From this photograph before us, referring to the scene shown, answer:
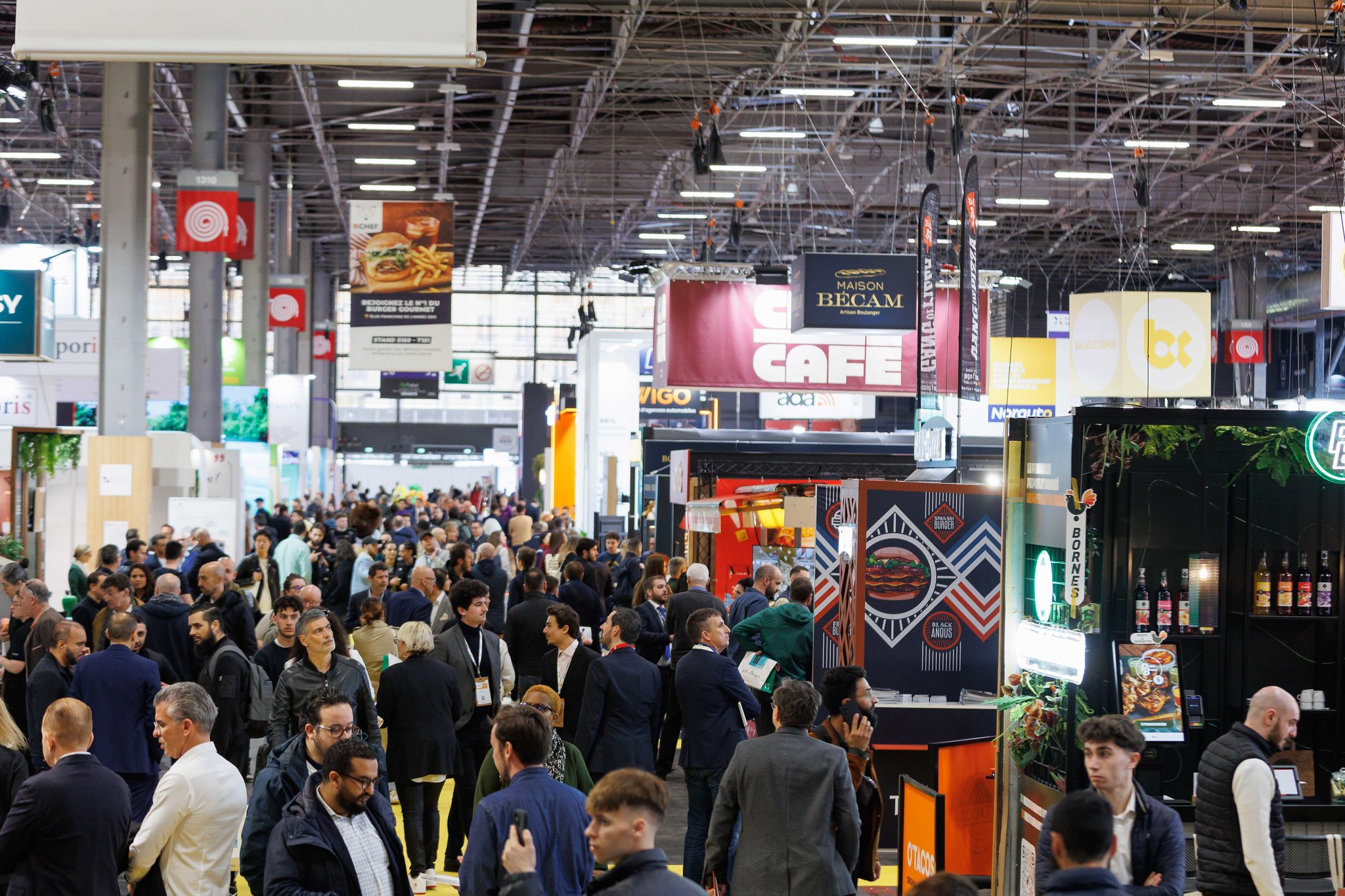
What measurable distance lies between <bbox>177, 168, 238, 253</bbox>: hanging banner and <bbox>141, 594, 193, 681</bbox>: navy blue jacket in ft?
27.3

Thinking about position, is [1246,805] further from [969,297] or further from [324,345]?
[324,345]

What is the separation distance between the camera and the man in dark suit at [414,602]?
816cm

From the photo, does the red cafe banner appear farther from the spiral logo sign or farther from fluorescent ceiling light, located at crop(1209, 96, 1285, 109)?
the spiral logo sign

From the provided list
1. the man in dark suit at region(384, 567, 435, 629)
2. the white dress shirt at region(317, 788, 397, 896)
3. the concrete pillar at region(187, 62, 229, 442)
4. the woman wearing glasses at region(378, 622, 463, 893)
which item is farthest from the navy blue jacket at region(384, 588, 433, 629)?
the concrete pillar at region(187, 62, 229, 442)

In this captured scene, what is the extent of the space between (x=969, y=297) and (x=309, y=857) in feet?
21.4

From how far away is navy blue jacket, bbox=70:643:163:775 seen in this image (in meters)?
5.64

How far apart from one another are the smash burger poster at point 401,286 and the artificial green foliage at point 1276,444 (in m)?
12.2

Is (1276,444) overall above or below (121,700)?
above

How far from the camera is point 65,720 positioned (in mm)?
3986

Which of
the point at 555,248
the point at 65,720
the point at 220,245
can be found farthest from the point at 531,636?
the point at 555,248

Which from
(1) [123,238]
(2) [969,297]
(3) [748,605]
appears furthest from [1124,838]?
(1) [123,238]

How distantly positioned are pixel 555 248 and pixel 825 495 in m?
28.5

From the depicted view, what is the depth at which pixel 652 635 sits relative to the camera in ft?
26.2

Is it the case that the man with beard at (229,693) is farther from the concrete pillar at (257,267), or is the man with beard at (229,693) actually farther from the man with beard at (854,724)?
the concrete pillar at (257,267)
